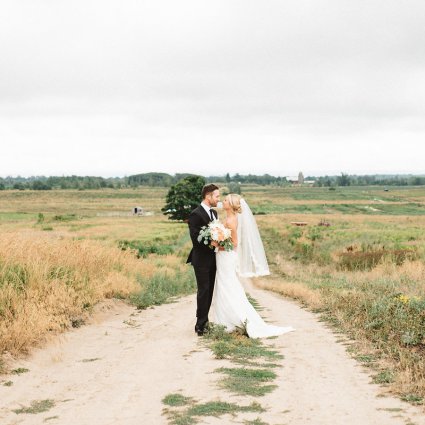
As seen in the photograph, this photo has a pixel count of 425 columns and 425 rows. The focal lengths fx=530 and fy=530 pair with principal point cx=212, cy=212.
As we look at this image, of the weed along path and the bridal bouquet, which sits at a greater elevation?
the bridal bouquet

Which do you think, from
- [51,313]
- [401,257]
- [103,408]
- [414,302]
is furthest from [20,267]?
[401,257]

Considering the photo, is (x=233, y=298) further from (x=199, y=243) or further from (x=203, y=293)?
(x=199, y=243)

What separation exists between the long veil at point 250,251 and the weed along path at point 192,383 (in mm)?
1621

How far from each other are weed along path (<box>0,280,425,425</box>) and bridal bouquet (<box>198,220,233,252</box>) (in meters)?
1.65

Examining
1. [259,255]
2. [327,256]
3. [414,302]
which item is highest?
[259,255]

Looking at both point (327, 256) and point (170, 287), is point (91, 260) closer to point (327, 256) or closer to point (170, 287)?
point (170, 287)

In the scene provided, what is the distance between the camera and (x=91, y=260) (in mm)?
15227

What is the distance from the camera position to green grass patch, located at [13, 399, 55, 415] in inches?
249

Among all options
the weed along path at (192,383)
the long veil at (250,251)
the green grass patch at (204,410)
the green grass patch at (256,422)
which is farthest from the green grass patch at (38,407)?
the long veil at (250,251)

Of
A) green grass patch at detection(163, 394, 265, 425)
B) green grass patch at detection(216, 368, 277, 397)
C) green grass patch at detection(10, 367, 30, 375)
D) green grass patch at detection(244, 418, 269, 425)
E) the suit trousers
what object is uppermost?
the suit trousers

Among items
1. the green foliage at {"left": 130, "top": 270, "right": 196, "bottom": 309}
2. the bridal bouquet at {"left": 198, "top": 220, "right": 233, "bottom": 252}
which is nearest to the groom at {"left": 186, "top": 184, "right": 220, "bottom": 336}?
the bridal bouquet at {"left": 198, "top": 220, "right": 233, "bottom": 252}

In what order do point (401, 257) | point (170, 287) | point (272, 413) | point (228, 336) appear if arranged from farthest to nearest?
point (401, 257) → point (170, 287) → point (228, 336) → point (272, 413)

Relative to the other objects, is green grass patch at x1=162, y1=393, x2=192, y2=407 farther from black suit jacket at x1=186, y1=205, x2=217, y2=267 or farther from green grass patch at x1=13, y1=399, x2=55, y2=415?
black suit jacket at x1=186, y1=205, x2=217, y2=267

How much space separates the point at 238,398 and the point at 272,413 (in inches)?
24.6
